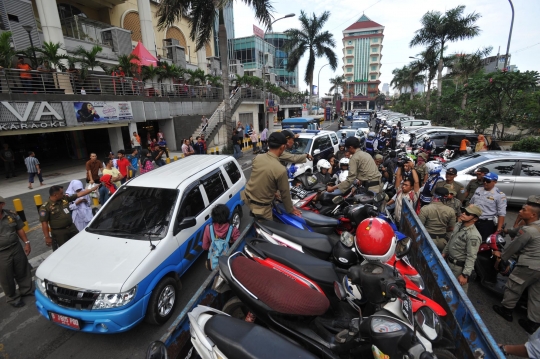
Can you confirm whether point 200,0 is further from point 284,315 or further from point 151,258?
point 284,315

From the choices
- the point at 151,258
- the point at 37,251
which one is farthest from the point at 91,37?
the point at 151,258

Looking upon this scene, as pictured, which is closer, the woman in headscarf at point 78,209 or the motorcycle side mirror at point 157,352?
the motorcycle side mirror at point 157,352

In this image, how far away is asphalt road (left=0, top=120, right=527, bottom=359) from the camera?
127 inches

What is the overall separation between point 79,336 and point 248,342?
3043mm

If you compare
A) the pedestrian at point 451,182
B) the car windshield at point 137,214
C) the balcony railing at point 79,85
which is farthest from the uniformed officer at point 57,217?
the balcony railing at point 79,85

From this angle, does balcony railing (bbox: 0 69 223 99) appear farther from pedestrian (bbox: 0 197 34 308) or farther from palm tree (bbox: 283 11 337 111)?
palm tree (bbox: 283 11 337 111)

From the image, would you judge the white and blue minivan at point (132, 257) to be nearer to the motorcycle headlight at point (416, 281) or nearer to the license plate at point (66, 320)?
the license plate at point (66, 320)

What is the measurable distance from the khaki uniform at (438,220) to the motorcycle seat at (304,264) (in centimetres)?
218

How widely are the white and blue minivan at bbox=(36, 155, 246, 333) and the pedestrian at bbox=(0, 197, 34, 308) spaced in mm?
842

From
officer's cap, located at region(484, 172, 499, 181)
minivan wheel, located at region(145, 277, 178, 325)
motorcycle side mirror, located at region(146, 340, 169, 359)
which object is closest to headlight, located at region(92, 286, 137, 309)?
minivan wheel, located at region(145, 277, 178, 325)

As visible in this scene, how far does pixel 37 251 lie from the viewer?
570cm

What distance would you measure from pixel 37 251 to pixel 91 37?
18.6 metres

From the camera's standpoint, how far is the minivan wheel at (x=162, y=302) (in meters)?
3.40

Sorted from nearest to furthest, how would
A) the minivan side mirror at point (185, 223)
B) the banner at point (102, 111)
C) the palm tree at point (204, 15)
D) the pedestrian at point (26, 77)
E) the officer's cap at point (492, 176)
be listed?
the minivan side mirror at point (185, 223) → the officer's cap at point (492, 176) → the pedestrian at point (26, 77) → the banner at point (102, 111) → the palm tree at point (204, 15)
